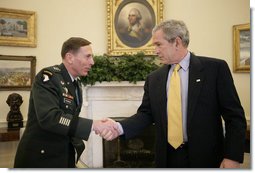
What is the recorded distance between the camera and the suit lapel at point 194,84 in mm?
1438

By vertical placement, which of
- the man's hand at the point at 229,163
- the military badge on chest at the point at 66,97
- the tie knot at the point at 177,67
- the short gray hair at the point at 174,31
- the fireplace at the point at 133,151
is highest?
the short gray hair at the point at 174,31

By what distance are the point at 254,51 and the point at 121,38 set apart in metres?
1.05

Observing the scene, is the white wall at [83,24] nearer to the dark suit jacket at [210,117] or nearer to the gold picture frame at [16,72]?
the gold picture frame at [16,72]

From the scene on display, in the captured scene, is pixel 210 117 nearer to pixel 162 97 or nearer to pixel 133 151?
pixel 162 97

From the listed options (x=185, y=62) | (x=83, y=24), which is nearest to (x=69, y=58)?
(x=83, y=24)

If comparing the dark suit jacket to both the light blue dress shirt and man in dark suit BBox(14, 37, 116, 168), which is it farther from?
man in dark suit BBox(14, 37, 116, 168)

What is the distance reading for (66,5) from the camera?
1.86 meters

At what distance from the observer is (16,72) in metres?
1.84

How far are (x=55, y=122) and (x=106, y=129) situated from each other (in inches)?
14.4

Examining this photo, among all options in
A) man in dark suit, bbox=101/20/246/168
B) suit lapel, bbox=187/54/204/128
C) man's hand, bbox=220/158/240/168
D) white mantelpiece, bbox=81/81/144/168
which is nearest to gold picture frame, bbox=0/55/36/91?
man in dark suit, bbox=101/20/246/168

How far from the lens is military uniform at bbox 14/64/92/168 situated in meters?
1.36

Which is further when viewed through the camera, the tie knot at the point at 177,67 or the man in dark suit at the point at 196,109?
the tie knot at the point at 177,67

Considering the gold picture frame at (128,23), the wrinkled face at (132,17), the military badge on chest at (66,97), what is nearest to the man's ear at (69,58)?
the military badge on chest at (66,97)

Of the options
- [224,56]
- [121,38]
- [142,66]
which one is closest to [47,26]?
[121,38]
